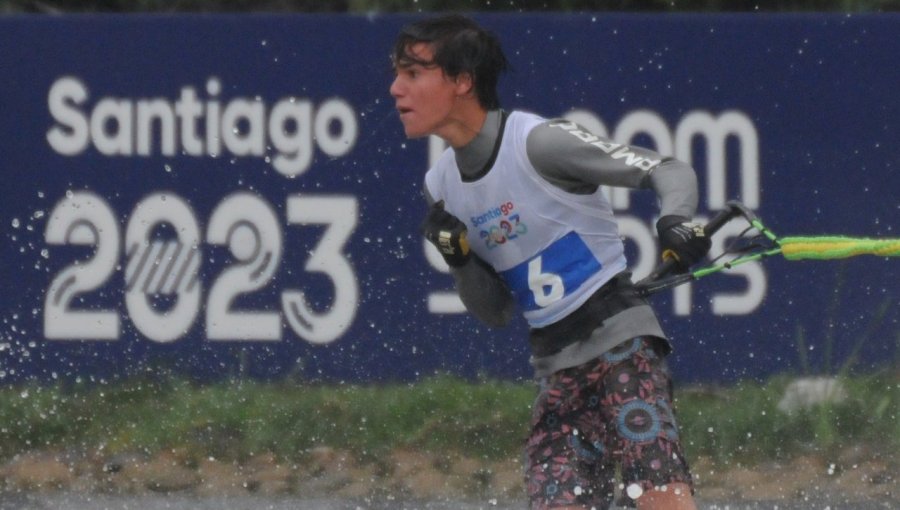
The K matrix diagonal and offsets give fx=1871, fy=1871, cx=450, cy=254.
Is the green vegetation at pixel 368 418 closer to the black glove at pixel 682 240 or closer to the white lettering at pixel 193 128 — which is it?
the white lettering at pixel 193 128

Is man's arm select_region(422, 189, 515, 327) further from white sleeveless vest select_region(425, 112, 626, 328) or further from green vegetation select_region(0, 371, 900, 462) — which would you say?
green vegetation select_region(0, 371, 900, 462)

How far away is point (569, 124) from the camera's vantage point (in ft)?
14.8

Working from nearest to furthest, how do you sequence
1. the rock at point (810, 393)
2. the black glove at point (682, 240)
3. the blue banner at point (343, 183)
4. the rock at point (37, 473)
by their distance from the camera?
the black glove at point (682, 240), the rock at point (37, 473), the rock at point (810, 393), the blue banner at point (343, 183)

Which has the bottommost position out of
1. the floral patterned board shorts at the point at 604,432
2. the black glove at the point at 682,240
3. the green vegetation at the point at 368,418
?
the green vegetation at the point at 368,418

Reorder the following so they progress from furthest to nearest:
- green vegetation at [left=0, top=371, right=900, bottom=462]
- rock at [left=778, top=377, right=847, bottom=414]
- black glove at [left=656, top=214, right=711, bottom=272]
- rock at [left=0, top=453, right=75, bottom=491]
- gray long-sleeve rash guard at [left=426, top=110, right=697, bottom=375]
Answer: rock at [left=778, top=377, right=847, bottom=414] → green vegetation at [left=0, top=371, right=900, bottom=462] → rock at [left=0, top=453, right=75, bottom=491] → gray long-sleeve rash guard at [left=426, top=110, right=697, bottom=375] → black glove at [left=656, top=214, right=711, bottom=272]

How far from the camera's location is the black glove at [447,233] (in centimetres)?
445

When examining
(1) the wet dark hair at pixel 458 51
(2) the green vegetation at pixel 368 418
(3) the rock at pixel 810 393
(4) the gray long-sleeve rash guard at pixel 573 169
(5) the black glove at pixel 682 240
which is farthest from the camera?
(3) the rock at pixel 810 393

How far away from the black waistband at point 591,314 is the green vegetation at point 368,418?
2635mm

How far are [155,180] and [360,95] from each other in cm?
91

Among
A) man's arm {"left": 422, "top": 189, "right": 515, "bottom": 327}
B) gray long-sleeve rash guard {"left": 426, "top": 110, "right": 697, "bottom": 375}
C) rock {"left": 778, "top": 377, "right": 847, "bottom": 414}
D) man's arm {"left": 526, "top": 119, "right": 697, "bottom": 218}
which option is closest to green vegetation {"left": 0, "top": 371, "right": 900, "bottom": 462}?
rock {"left": 778, "top": 377, "right": 847, "bottom": 414}

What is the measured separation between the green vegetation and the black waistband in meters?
2.64

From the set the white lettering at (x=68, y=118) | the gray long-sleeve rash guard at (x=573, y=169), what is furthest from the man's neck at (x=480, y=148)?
→ the white lettering at (x=68, y=118)

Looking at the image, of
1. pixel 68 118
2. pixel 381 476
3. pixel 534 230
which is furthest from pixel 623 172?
pixel 68 118

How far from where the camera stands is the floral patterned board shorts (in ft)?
14.1
